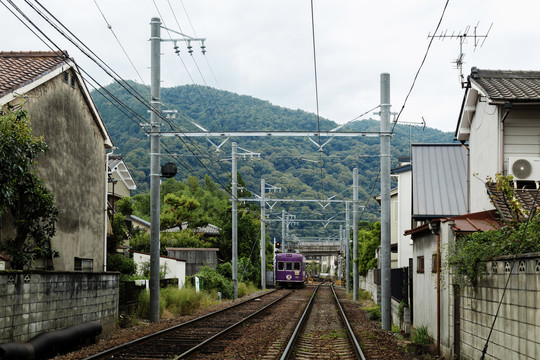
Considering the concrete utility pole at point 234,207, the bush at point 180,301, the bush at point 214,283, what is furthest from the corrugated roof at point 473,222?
the bush at point 214,283

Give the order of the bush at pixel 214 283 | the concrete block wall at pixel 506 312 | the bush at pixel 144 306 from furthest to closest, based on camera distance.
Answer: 1. the bush at pixel 214 283
2. the bush at pixel 144 306
3. the concrete block wall at pixel 506 312

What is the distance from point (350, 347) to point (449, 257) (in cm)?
358

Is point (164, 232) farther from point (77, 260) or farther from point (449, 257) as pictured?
point (449, 257)

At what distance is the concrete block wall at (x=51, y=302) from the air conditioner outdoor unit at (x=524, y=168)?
31.2ft

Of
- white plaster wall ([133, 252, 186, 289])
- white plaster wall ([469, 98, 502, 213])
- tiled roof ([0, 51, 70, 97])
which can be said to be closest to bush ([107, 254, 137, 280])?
white plaster wall ([133, 252, 186, 289])

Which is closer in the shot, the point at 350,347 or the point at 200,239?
the point at 350,347

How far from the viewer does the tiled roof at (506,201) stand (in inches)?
407

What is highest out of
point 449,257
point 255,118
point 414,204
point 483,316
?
point 255,118

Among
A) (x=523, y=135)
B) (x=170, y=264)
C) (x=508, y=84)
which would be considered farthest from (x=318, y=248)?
(x=523, y=135)

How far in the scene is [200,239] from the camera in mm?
52375

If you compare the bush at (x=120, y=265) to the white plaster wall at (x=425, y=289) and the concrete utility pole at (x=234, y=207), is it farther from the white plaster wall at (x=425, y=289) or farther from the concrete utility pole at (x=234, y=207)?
the white plaster wall at (x=425, y=289)

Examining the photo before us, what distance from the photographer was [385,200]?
56.9ft

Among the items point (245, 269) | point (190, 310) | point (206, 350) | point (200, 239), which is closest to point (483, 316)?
point (206, 350)

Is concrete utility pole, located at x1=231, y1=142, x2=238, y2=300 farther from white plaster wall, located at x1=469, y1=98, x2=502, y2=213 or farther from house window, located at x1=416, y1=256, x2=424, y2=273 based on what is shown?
house window, located at x1=416, y1=256, x2=424, y2=273
